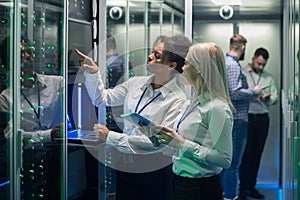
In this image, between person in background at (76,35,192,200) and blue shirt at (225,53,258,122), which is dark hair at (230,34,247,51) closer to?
blue shirt at (225,53,258,122)

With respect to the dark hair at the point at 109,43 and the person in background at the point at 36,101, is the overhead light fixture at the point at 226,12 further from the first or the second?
the person in background at the point at 36,101

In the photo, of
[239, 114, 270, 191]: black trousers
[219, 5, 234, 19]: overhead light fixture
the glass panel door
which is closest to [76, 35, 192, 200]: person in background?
the glass panel door

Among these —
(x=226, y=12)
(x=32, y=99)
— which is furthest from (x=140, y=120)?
(x=226, y=12)

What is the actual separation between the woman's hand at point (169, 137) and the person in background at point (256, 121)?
2.67m

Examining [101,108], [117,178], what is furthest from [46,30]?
[117,178]

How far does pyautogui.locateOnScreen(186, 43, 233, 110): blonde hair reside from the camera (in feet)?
8.40

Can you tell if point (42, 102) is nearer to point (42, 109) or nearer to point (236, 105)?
point (42, 109)

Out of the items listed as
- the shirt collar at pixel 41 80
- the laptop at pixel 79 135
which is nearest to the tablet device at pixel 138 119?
the shirt collar at pixel 41 80

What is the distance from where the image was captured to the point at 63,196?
3033 millimetres

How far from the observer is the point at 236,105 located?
4648 millimetres

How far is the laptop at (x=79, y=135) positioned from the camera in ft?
11.7

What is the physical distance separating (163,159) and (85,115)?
759 mm

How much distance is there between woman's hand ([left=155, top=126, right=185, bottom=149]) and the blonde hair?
Answer: 25 cm

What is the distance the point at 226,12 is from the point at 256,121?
1227mm
